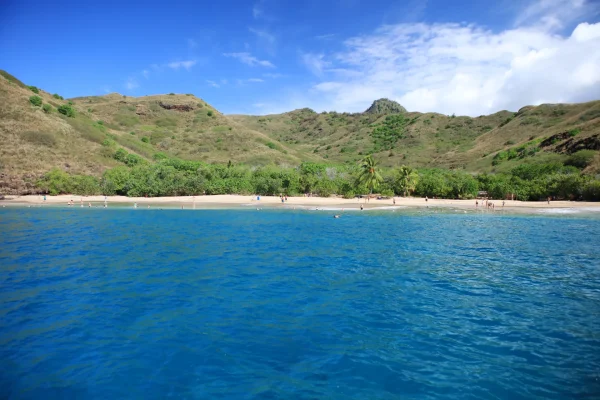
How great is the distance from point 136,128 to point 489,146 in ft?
372

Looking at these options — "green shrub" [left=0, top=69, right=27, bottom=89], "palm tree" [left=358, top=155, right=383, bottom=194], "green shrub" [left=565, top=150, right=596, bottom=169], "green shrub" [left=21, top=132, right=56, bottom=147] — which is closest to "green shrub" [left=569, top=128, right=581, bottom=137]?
"green shrub" [left=565, top=150, right=596, bottom=169]

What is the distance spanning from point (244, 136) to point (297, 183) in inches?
2261

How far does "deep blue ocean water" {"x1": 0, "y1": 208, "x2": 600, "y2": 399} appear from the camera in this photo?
25.9ft

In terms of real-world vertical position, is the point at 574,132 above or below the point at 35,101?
below

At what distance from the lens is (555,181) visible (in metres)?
52.8

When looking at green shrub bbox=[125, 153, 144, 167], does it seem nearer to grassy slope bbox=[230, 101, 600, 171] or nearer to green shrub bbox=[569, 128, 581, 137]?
grassy slope bbox=[230, 101, 600, 171]

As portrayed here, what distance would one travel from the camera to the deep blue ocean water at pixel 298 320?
789 cm

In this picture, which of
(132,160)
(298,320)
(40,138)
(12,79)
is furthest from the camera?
(12,79)

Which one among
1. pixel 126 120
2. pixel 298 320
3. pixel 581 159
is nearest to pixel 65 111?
pixel 126 120

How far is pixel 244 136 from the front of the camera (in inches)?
4515

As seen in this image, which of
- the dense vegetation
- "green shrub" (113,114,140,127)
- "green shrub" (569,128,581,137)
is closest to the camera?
the dense vegetation

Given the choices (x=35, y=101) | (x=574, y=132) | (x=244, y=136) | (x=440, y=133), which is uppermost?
(x=440, y=133)

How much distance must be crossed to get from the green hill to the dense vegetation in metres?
6.65

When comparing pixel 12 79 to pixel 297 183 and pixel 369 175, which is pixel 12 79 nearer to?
pixel 297 183
